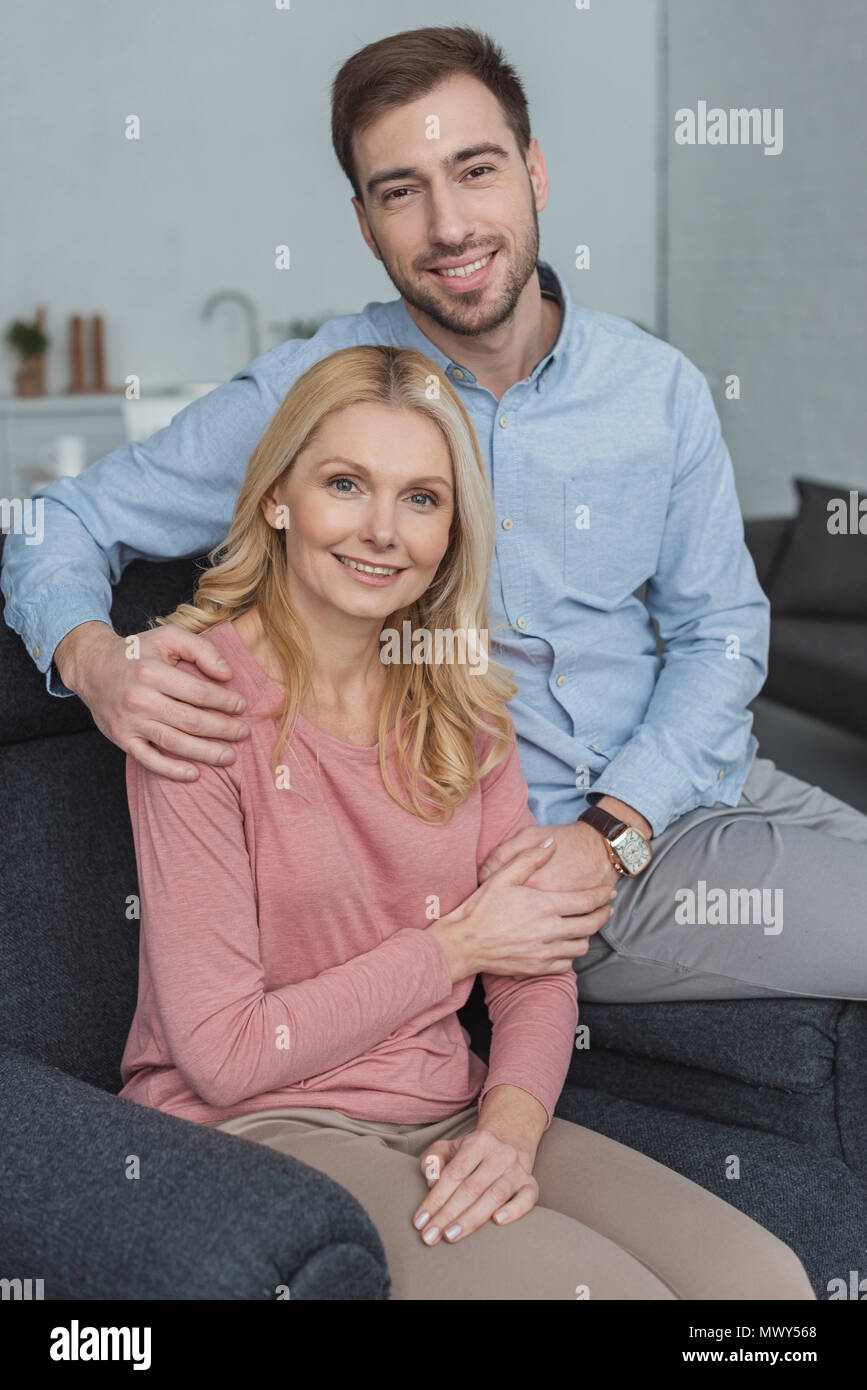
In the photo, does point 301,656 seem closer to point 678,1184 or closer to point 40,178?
point 678,1184

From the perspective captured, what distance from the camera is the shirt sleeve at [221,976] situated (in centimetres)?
116

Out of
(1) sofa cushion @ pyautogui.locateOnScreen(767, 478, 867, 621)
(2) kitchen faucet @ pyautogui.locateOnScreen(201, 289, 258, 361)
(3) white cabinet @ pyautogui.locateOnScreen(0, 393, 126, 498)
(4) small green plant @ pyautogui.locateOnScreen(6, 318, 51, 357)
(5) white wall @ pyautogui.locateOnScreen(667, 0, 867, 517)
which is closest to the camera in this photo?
(1) sofa cushion @ pyautogui.locateOnScreen(767, 478, 867, 621)

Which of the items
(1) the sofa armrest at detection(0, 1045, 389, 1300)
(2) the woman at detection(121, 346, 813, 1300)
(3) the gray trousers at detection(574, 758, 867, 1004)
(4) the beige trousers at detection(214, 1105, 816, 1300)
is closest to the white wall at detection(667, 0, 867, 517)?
(3) the gray trousers at detection(574, 758, 867, 1004)

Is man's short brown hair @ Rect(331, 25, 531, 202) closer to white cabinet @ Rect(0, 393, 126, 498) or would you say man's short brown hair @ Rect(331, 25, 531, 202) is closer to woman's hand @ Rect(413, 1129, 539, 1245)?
woman's hand @ Rect(413, 1129, 539, 1245)

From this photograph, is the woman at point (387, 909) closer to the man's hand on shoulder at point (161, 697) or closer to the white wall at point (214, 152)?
the man's hand on shoulder at point (161, 697)

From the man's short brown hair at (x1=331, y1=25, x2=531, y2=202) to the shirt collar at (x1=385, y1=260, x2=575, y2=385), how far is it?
22 cm

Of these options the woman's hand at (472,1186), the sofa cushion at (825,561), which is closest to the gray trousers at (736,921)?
the woman's hand at (472,1186)

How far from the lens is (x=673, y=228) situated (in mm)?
6098

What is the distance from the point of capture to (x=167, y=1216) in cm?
97

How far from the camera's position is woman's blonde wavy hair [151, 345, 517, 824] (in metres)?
1.33

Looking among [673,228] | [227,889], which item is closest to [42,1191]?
[227,889]

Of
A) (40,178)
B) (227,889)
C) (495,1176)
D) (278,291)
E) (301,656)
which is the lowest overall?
(495,1176)

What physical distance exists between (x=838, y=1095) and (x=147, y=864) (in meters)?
0.80
